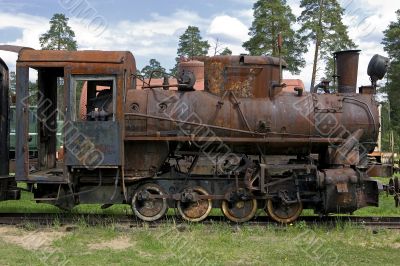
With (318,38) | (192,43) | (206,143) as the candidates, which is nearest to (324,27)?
(318,38)

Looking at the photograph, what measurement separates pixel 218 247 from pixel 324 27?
2640 centimetres

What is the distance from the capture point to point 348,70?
33.3ft

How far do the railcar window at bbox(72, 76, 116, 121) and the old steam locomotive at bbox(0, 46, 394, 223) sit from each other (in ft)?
0.10

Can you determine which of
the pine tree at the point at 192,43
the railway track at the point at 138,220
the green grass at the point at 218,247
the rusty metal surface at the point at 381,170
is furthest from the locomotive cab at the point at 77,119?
the pine tree at the point at 192,43

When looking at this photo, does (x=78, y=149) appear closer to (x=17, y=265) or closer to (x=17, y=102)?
(x=17, y=102)

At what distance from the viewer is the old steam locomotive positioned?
904 cm

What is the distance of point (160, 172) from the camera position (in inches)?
384

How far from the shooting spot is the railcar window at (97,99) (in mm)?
9094

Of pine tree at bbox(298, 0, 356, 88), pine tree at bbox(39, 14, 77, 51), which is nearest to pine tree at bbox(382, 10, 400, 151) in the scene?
pine tree at bbox(298, 0, 356, 88)

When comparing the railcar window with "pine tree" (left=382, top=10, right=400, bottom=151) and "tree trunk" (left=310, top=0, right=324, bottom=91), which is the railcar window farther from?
"pine tree" (left=382, top=10, right=400, bottom=151)

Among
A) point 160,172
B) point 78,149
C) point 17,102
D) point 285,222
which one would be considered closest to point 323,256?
point 285,222

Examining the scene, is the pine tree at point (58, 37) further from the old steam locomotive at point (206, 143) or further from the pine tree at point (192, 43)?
the old steam locomotive at point (206, 143)

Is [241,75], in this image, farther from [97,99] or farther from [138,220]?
[138,220]

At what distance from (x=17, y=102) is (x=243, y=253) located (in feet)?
17.0
